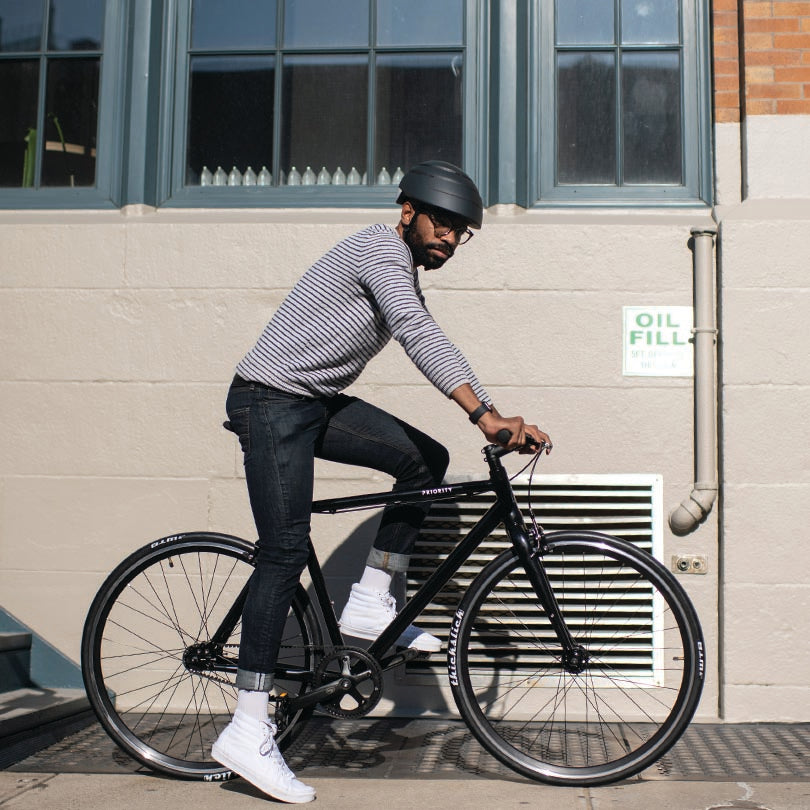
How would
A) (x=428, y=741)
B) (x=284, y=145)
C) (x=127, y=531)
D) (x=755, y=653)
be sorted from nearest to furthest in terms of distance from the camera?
(x=428, y=741), (x=755, y=653), (x=127, y=531), (x=284, y=145)

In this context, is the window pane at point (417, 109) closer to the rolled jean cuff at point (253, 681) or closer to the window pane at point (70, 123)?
the window pane at point (70, 123)

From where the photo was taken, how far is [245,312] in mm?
4742

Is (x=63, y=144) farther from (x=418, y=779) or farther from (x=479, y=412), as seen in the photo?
(x=418, y=779)

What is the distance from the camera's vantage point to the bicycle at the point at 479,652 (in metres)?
3.35

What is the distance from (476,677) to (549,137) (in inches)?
98.8

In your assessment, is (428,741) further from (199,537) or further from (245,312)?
(245,312)

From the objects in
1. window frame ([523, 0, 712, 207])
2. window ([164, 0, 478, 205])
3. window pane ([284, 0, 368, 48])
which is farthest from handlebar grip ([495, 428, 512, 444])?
window pane ([284, 0, 368, 48])

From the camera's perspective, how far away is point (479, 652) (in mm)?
4508

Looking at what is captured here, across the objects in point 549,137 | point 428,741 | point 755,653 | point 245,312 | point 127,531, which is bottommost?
point 428,741

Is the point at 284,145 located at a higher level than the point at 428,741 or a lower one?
higher

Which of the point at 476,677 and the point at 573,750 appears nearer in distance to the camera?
the point at 573,750

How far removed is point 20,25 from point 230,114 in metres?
1.19

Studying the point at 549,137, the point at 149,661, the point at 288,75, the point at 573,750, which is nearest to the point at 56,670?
the point at 149,661

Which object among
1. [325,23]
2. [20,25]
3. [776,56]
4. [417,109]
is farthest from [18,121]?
[776,56]
